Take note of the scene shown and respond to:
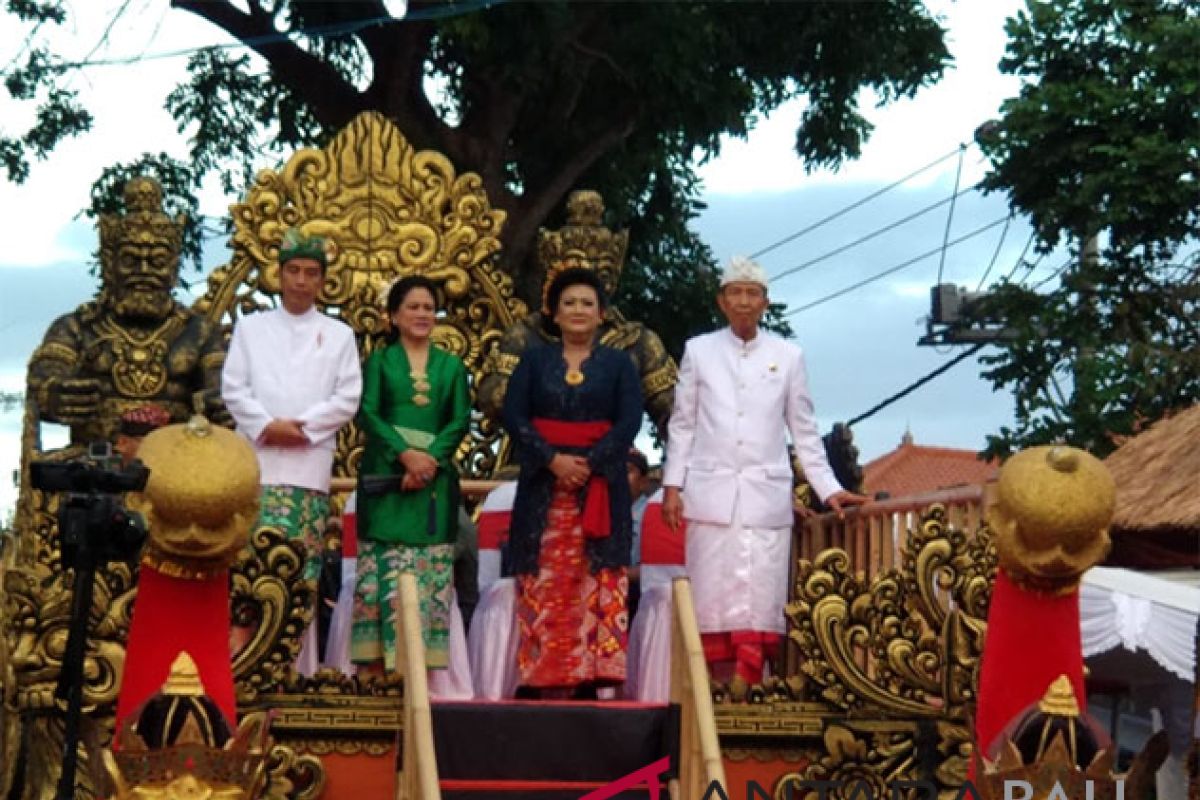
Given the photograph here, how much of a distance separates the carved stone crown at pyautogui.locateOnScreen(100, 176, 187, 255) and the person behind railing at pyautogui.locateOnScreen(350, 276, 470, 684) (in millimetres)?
1170

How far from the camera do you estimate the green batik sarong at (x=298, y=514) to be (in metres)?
10.5

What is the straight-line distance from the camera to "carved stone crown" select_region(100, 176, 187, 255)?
1129 centimetres

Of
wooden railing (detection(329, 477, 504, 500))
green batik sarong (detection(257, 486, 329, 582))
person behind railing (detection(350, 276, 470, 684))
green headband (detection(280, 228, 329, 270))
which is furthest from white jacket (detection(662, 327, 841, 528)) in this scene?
green headband (detection(280, 228, 329, 270))

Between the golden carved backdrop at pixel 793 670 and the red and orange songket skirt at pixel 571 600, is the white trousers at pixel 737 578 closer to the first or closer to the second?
the golden carved backdrop at pixel 793 670

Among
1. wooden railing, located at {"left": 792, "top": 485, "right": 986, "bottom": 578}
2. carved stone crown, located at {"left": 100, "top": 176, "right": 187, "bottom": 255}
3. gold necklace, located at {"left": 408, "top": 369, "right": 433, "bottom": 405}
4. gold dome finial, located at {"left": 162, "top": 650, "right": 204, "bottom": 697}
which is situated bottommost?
gold dome finial, located at {"left": 162, "top": 650, "right": 204, "bottom": 697}

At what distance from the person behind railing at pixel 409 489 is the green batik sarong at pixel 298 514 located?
0.23m

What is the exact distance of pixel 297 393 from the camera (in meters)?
10.7

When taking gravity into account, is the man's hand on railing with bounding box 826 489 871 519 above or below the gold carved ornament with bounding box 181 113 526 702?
below

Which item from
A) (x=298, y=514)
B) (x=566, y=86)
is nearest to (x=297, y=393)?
(x=298, y=514)

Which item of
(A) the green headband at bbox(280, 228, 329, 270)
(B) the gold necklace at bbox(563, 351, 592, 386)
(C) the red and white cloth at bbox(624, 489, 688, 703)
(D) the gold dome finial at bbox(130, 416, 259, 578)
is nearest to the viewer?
(D) the gold dome finial at bbox(130, 416, 259, 578)

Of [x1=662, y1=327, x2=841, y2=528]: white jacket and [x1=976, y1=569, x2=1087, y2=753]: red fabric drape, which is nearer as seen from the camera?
[x1=976, y1=569, x2=1087, y2=753]: red fabric drape

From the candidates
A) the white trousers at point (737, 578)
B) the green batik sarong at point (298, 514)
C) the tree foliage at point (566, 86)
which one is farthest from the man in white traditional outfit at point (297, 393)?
the tree foliage at point (566, 86)

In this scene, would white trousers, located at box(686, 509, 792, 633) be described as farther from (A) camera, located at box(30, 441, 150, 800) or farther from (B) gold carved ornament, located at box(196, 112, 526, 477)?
A: (A) camera, located at box(30, 441, 150, 800)

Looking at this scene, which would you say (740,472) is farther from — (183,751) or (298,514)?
(183,751)
